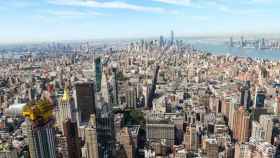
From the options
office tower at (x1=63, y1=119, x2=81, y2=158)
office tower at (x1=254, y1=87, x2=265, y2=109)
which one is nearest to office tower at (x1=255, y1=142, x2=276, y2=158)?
office tower at (x1=63, y1=119, x2=81, y2=158)

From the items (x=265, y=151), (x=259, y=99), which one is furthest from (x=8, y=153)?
(x=259, y=99)

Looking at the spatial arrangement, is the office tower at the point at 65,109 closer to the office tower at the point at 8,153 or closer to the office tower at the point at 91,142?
the office tower at the point at 8,153

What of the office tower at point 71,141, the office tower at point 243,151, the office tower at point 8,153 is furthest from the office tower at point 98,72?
the office tower at point 243,151

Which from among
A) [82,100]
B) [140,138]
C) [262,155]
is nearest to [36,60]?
[82,100]

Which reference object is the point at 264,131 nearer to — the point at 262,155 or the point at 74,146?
the point at 262,155

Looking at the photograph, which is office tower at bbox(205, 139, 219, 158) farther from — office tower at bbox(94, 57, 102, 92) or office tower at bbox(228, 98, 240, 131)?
office tower at bbox(94, 57, 102, 92)

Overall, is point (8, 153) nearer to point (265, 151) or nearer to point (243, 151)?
point (243, 151)
